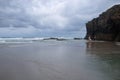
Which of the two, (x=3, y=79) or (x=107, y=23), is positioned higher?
(x=107, y=23)

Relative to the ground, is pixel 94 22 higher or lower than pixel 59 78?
higher

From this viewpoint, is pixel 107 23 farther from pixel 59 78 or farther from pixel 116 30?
pixel 59 78

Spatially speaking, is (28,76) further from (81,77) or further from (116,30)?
(116,30)

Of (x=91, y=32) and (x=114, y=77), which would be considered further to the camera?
(x=91, y=32)

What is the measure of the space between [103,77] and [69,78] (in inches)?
57.0

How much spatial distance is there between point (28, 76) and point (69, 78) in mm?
1777

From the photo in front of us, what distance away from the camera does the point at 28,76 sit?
8445 millimetres

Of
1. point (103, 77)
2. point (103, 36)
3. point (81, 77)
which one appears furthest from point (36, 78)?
point (103, 36)

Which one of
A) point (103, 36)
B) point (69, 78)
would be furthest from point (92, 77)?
point (103, 36)

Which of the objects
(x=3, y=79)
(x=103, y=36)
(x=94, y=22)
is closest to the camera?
(x=3, y=79)

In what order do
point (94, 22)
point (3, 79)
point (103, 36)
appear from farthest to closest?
point (94, 22), point (103, 36), point (3, 79)

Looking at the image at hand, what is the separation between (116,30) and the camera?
48.8m

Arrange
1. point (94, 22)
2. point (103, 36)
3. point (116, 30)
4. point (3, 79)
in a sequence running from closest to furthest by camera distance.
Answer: point (3, 79)
point (116, 30)
point (103, 36)
point (94, 22)

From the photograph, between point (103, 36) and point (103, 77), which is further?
point (103, 36)
